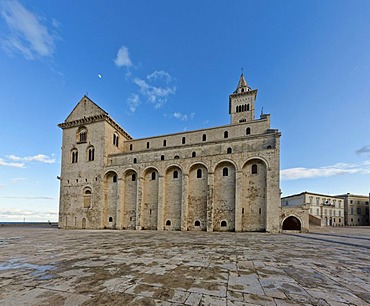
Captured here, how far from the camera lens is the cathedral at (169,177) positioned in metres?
21.9

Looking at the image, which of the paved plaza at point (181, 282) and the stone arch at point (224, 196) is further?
the stone arch at point (224, 196)

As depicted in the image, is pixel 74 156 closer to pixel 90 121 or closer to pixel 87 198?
pixel 90 121

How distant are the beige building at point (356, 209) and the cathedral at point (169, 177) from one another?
49.4m

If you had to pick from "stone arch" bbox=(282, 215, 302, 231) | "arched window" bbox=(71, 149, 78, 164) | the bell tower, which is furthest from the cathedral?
the bell tower

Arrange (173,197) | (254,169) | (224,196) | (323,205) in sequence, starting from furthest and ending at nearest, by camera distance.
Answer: (323,205)
(173,197)
(224,196)
(254,169)

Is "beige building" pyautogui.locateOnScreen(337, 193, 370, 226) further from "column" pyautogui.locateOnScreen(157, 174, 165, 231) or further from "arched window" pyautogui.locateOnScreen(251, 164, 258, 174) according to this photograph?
"column" pyautogui.locateOnScreen(157, 174, 165, 231)

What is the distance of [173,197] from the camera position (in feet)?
83.0

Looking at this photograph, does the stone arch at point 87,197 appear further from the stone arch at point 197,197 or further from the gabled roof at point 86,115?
the stone arch at point 197,197

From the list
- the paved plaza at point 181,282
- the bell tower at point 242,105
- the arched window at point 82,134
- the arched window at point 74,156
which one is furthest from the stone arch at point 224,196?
the arched window at point 74,156

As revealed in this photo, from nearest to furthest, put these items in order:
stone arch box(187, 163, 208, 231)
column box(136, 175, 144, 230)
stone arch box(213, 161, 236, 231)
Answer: stone arch box(213, 161, 236, 231)
stone arch box(187, 163, 208, 231)
column box(136, 175, 144, 230)

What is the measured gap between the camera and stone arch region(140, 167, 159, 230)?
84.0ft

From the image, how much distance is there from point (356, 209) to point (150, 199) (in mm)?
62625

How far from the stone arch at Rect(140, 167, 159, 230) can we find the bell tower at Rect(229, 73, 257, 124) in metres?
22.5

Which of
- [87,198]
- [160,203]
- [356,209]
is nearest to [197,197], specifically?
[160,203]
